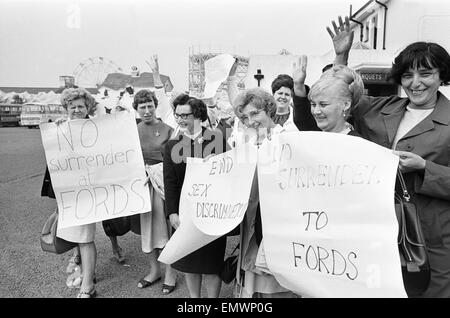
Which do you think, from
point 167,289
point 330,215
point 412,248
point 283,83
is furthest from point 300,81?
point 167,289

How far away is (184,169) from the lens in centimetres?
223

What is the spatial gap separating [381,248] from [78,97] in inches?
91.9

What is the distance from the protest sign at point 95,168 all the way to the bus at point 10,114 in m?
24.2

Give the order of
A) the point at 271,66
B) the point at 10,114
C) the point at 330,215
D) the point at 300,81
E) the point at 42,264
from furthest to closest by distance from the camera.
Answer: the point at 10,114, the point at 271,66, the point at 42,264, the point at 300,81, the point at 330,215

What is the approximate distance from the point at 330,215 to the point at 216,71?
255 cm

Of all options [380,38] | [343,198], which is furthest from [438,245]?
[380,38]

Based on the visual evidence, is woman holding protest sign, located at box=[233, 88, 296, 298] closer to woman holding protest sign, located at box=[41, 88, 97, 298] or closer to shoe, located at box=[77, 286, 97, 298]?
woman holding protest sign, located at box=[41, 88, 97, 298]

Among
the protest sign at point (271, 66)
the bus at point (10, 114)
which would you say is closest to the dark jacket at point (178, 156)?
the protest sign at point (271, 66)

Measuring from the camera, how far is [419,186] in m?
1.46

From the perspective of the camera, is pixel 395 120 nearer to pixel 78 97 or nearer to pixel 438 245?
pixel 438 245

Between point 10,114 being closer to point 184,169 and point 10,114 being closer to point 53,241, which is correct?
point 53,241

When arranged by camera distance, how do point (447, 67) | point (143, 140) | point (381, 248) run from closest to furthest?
1. point (381, 248)
2. point (447, 67)
3. point (143, 140)

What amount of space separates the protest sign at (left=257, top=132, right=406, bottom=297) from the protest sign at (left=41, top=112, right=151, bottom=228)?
124 centimetres

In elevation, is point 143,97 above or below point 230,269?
above
